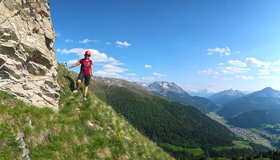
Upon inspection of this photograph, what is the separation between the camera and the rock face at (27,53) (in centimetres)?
1675

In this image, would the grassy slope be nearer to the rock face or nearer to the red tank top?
the rock face

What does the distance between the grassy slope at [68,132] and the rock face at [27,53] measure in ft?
5.05

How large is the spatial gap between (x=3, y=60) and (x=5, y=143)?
729 centimetres

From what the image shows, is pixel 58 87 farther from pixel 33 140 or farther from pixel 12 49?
pixel 33 140

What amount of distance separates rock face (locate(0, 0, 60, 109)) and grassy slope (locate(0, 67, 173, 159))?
1538mm

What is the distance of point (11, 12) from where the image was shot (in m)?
19.0

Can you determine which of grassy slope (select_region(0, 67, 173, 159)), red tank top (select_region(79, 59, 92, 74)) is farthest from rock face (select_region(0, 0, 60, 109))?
red tank top (select_region(79, 59, 92, 74))

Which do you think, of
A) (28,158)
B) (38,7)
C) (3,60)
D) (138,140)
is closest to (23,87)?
(3,60)

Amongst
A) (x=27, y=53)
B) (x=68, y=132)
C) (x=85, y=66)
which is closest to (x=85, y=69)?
(x=85, y=66)

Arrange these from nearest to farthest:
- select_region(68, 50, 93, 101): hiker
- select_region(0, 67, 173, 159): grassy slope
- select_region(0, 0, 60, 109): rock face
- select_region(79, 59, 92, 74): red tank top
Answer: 1. select_region(0, 67, 173, 159): grassy slope
2. select_region(0, 0, 60, 109): rock face
3. select_region(68, 50, 93, 101): hiker
4. select_region(79, 59, 92, 74): red tank top

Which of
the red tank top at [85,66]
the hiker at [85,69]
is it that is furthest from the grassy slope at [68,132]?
the red tank top at [85,66]

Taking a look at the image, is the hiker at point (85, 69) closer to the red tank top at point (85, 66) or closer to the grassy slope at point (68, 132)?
the red tank top at point (85, 66)

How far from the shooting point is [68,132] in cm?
1542

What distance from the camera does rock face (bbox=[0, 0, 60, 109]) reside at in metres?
16.8
